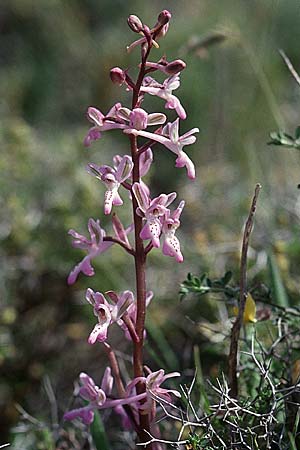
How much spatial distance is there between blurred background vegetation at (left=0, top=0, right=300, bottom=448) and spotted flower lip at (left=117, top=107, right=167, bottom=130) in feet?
2.11

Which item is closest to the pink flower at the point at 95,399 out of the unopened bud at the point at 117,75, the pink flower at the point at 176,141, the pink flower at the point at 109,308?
the pink flower at the point at 109,308

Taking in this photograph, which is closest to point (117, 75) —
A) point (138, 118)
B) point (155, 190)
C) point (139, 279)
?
point (138, 118)

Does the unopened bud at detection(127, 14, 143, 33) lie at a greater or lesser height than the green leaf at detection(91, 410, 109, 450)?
greater

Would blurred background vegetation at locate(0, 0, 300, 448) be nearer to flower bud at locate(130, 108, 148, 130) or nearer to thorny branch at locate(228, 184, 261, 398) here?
thorny branch at locate(228, 184, 261, 398)

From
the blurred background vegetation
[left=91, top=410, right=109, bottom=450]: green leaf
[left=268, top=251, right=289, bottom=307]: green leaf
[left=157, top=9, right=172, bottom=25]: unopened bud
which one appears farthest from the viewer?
the blurred background vegetation

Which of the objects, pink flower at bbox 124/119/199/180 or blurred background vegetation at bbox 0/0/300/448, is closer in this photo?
pink flower at bbox 124/119/199/180

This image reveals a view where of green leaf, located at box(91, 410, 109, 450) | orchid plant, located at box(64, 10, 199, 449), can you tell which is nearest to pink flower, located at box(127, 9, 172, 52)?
orchid plant, located at box(64, 10, 199, 449)

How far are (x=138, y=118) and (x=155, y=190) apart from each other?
2605 mm

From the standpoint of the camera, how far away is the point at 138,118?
978mm

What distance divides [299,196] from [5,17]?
3943 mm

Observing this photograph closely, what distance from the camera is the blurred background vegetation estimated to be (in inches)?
75.3

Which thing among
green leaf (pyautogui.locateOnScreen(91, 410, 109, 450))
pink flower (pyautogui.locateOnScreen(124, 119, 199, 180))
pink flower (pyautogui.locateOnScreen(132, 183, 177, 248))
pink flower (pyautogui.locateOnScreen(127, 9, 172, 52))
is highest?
pink flower (pyautogui.locateOnScreen(127, 9, 172, 52))

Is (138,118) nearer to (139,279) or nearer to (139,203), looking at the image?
(139,203)

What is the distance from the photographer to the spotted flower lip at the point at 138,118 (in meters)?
0.98
